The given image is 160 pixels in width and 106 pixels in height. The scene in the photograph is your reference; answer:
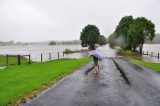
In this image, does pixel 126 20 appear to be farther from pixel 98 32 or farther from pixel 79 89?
pixel 79 89

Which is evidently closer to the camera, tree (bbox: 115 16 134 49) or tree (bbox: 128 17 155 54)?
tree (bbox: 128 17 155 54)

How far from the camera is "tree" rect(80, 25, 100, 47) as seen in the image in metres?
113

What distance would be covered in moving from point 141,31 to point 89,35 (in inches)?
1979

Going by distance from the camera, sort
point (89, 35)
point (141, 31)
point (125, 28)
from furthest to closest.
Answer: point (89, 35), point (125, 28), point (141, 31)

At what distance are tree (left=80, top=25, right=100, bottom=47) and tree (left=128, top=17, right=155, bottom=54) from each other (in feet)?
152

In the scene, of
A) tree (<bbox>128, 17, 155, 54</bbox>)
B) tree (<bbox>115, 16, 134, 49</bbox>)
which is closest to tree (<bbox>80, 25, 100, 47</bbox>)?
tree (<bbox>115, 16, 134, 49</bbox>)

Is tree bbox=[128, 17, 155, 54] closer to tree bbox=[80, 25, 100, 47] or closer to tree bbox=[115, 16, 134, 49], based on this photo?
tree bbox=[115, 16, 134, 49]

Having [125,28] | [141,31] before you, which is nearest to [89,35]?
[125,28]

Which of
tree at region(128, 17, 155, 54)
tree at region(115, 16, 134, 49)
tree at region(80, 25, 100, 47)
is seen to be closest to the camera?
tree at region(128, 17, 155, 54)

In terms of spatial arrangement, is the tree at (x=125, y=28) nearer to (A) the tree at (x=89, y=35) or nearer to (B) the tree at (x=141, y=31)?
(B) the tree at (x=141, y=31)

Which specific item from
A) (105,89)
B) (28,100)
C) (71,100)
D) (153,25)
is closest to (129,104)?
(71,100)

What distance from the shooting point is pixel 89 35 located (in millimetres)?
113250

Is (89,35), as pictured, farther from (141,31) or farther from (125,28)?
(141,31)

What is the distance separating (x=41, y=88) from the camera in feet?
39.5
